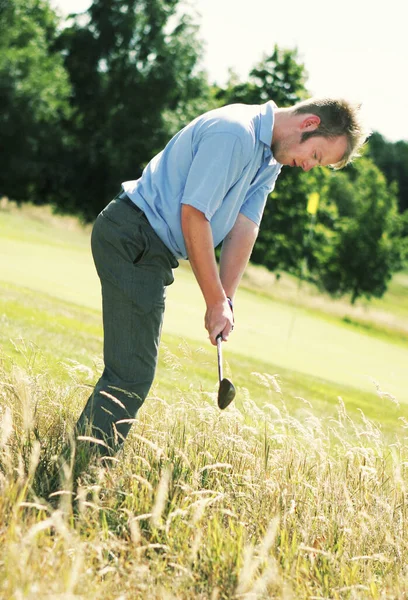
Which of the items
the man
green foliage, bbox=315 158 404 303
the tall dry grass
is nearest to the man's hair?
the man

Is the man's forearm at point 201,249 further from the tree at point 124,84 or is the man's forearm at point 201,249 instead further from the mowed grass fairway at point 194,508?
the tree at point 124,84

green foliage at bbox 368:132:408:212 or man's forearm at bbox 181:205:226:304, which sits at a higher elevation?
green foliage at bbox 368:132:408:212

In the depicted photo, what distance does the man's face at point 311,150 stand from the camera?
3.76 meters

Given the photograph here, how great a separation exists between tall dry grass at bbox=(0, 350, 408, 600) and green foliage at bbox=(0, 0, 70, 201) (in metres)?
39.2

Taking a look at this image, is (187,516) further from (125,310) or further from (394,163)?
(394,163)

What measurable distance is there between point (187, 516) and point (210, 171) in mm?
1392

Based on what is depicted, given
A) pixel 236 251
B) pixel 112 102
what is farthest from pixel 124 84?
pixel 236 251

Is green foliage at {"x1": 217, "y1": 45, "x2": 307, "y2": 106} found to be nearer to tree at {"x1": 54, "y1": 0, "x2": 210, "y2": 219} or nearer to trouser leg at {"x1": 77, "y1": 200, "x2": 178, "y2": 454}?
tree at {"x1": 54, "y1": 0, "x2": 210, "y2": 219}

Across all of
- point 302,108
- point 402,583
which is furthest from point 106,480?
point 302,108

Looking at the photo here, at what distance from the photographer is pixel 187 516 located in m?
3.35

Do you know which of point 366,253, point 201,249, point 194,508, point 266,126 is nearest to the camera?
point 194,508

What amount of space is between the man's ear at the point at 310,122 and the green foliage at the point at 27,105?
129 feet

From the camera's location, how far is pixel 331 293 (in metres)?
51.2

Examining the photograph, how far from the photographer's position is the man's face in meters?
3.76
